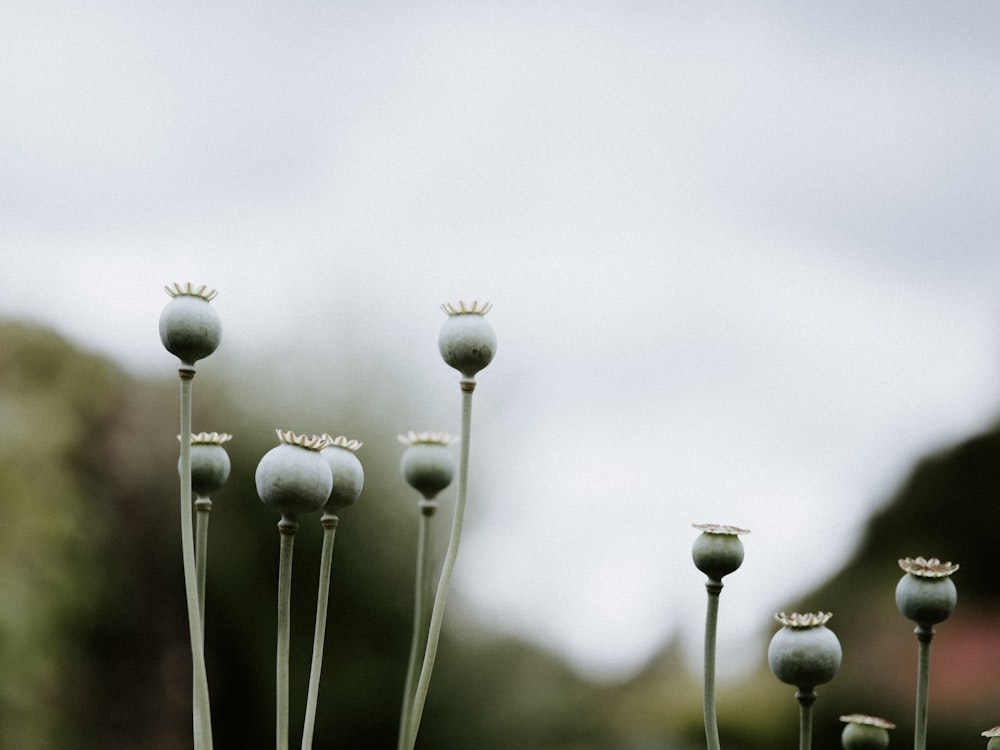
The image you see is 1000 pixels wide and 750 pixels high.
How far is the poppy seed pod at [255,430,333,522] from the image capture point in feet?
1.10

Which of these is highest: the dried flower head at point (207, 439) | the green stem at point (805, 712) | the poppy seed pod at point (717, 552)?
the dried flower head at point (207, 439)

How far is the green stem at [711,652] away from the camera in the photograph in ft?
1.16

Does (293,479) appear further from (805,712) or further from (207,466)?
(805,712)

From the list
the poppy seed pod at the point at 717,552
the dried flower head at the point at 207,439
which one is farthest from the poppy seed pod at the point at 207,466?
the poppy seed pod at the point at 717,552

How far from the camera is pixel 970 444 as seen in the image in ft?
6.57

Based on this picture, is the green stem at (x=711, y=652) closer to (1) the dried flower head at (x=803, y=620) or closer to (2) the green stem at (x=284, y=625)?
(1) the dried flower head at (x=803, y=620)

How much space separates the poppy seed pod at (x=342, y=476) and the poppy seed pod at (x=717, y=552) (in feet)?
0.44

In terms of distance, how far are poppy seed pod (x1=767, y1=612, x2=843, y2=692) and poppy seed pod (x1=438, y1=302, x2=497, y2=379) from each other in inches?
6.0

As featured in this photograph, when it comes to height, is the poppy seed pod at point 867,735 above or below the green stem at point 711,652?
below

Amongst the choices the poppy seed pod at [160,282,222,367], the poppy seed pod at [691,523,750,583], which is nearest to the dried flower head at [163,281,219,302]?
the poppy seed pod at [160,282,222,367]

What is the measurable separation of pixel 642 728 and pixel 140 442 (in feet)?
4.41

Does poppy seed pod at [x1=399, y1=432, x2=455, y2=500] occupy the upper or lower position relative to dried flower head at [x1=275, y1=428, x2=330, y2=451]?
lower

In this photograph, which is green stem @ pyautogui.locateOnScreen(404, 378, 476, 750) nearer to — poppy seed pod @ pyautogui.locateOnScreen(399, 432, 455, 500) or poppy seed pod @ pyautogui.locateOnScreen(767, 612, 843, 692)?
poppy seed pod @ pyautogui.locateOnScreen(399, 432, 455, 500)

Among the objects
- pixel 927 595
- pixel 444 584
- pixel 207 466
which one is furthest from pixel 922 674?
pixel 207 466
